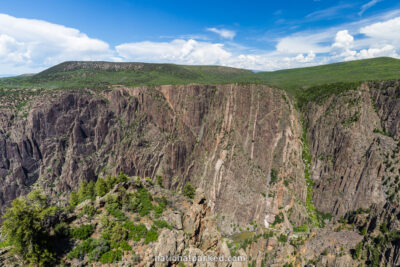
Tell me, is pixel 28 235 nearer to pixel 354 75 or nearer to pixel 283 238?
pixel 283 238

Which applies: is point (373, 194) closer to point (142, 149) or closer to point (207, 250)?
point (207, 250)

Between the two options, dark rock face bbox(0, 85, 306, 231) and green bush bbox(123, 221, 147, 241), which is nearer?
green bush bbox(123, 221, 147, 241)

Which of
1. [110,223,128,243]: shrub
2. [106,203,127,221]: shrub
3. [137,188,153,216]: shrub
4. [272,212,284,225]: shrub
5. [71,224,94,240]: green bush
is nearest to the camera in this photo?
[71,224,94,240]: green bush

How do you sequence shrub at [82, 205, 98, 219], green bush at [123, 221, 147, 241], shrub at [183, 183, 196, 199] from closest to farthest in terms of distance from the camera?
green bush at [123, 221, 147, 241]
shrub at [82, 205, 98, 219]
shrub at [183, 183, 196, 199]

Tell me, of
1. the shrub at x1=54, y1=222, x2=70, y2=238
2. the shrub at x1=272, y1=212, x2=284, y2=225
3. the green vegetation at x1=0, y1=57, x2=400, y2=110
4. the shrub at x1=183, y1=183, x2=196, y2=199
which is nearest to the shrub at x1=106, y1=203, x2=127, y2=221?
the shrub at x1=54, y1=222, x2=70, y2=238

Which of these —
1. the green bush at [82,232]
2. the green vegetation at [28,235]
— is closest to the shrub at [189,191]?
the green bush at [82,232]

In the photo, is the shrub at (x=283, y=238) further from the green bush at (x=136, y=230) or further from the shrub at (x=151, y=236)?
the green bush at (x=136, y=230)

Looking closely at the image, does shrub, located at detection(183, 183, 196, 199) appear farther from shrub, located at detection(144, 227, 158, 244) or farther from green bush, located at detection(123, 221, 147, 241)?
green bush, located at detection(123, 221, 147, 241)

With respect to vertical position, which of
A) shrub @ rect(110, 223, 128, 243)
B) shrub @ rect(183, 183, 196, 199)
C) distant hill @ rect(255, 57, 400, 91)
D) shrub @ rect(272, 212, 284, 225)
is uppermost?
distant hill @ rect(255, 57, 400, 91)
